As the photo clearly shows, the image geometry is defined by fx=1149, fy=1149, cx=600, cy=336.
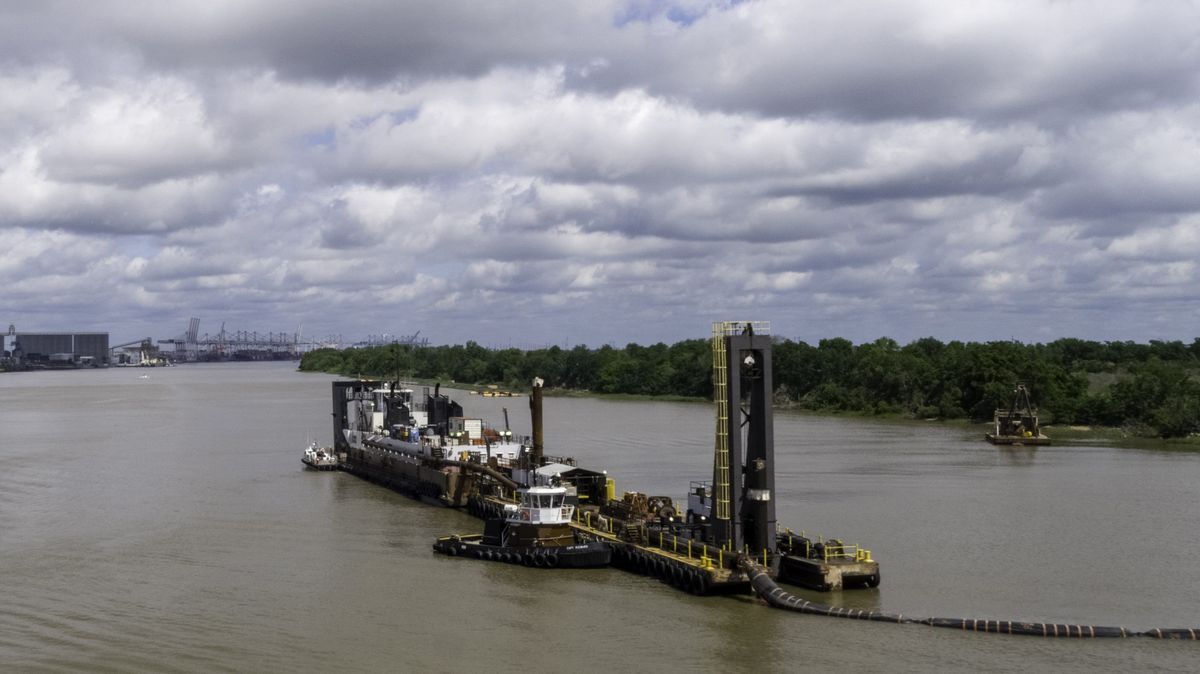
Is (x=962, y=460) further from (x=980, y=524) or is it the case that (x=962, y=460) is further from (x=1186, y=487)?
(x=980, y=524)

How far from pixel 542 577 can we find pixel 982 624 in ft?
40.9

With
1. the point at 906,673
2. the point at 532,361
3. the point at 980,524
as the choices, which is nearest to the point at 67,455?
the point at 980,524

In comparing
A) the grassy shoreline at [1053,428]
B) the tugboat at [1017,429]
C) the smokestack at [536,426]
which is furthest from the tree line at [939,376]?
the smokestack at [536,426]

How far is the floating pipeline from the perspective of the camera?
25297mm

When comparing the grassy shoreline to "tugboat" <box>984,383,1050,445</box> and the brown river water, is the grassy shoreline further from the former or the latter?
the brown river water

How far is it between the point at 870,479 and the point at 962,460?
14.0 metres

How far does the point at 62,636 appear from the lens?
2662 centimetres

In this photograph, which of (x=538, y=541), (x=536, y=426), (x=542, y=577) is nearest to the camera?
(x=542, y=577)

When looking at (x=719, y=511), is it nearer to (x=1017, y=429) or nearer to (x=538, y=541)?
(x=538, y=541)

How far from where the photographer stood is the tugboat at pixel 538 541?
3356 centimetres

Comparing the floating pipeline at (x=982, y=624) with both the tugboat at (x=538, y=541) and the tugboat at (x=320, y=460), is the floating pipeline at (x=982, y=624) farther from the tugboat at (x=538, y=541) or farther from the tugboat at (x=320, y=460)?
the tugboat at (x=320, y=460)

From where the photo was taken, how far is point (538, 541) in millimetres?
34312

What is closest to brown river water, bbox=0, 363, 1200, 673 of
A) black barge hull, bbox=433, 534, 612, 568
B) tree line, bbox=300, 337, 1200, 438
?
black barge hull, bbox=433, 534, 612, 568

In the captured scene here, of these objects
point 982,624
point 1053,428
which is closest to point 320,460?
point 982,624
